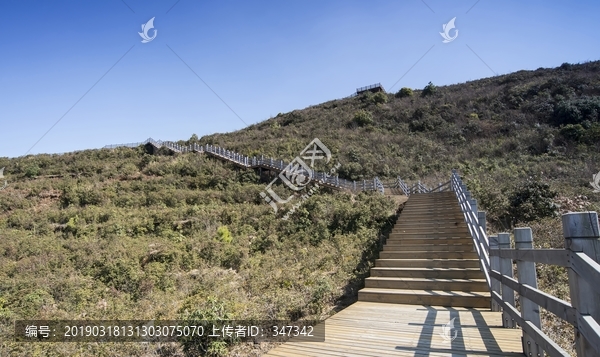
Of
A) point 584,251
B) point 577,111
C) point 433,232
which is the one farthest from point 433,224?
point 577,111

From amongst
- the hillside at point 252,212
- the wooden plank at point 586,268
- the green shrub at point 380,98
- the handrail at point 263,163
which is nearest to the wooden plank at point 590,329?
the wooden plank at point 586,268

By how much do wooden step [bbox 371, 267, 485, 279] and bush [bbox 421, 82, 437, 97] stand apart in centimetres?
4784

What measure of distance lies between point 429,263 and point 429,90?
159 feet

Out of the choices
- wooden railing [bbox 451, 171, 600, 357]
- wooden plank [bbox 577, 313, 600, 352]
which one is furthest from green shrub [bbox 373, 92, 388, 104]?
wooden plank [bbox 577, 313, 600, 352]

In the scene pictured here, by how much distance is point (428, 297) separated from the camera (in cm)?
671

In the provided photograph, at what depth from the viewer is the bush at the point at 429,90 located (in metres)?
51.6

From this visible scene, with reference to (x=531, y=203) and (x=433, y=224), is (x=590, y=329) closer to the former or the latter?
(x=433, y=224)

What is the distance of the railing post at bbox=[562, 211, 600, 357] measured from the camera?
2.21m

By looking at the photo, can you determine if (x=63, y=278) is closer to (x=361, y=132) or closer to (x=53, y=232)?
(x=53, y=232)

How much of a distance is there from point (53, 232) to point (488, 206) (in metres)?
19.9

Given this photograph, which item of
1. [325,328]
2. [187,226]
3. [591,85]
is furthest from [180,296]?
[591,85]
